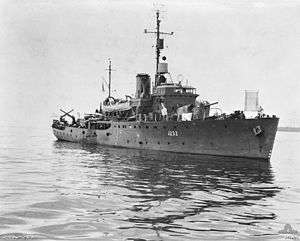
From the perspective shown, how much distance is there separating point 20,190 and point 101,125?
100 feet

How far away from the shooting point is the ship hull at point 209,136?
1139 inches

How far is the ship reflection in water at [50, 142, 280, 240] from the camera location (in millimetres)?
9547

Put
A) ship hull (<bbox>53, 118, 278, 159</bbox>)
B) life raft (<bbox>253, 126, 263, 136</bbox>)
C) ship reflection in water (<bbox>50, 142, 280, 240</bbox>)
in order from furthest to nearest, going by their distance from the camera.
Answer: ship hull (<bbox>53, 118, 278, 159</bbox>) → life raft (<bbox>253, 126, 263, 136</bbox>) → ship reflection in water (<bbox>50, 142, 280, 240</bbox>)

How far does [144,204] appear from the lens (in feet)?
40.5

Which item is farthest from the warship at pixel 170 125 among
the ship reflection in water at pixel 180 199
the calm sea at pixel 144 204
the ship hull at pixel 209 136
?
the calm sea at pixel 144 204

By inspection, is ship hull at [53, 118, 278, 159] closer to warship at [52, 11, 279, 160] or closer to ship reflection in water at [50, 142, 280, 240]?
warship at [52, 11, 279, 160]

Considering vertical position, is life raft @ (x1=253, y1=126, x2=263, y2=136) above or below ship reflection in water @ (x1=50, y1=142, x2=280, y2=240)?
above

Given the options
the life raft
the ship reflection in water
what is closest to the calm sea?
the ship reflection in water

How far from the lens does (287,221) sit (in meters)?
10.9

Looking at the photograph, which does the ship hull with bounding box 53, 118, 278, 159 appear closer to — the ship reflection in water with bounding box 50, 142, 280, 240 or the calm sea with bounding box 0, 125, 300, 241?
the ship reflection in water with bounding box 50, 142, 280, 240

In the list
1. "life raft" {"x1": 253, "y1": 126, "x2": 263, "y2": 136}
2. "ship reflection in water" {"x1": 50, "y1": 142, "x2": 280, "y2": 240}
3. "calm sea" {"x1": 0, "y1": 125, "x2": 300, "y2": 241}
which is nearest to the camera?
"calm sea" {"x1": 0, "y1": 125, "x2": 300, "y2": 241}

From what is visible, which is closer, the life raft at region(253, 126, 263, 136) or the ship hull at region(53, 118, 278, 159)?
the life raft at region(253, 126, 263, 136)

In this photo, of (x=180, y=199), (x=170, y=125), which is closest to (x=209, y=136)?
(x=170, y=125)

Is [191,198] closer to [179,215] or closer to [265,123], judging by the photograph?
[179,215]
